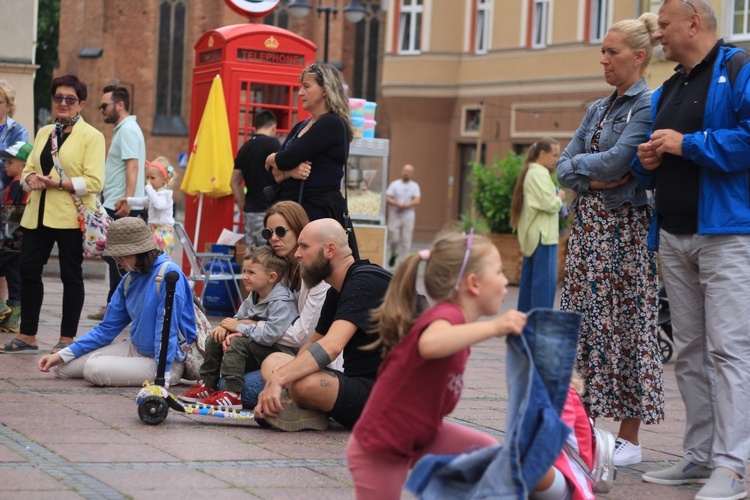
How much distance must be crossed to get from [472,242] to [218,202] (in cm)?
929

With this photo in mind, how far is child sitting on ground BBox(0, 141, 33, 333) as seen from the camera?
32.9 feet

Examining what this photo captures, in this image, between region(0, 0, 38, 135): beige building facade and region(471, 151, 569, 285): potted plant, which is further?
region(471, 151, 569, 285): potted plant

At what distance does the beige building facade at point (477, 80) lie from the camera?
31516mm

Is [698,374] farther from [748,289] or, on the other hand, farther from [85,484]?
[85,484]

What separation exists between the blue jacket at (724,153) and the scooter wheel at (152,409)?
2.83 m

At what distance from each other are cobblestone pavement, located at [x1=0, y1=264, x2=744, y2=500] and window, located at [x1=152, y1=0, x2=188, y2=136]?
4072 cm

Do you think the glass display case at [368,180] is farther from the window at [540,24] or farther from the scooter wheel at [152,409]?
the window at [540,24]

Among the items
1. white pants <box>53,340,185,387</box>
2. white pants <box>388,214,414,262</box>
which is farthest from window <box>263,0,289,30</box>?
white pants <box>53,340,185,387</box>

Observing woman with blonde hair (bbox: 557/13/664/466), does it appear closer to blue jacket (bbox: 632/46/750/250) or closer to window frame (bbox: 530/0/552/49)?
blue jacket (bbox: 632/46/750/250)

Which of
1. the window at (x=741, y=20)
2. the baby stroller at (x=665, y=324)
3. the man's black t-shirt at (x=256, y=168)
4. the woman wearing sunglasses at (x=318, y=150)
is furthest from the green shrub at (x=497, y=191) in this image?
the woman wearing sunglasses at (x=318, y=150)

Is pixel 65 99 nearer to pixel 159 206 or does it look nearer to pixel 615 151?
pixel 159 206

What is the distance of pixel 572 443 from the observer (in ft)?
16.1

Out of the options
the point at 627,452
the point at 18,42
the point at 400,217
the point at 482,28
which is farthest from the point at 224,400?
the point at 482,28

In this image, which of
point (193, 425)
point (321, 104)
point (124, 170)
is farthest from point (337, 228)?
point (124, 170)
